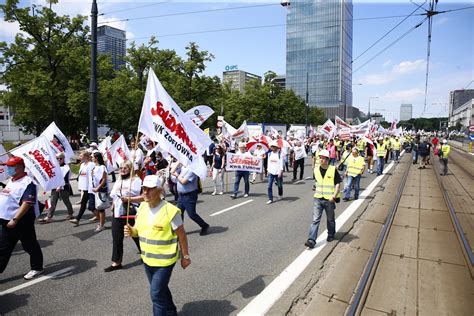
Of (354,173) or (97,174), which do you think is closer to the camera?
(97,174)

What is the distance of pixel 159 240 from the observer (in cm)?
330

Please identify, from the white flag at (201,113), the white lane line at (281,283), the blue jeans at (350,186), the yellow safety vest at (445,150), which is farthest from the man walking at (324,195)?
the yellow safety vest at (445,150)

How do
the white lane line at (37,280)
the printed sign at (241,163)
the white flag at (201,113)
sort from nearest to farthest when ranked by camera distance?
the white lane line at (37,280)
the white flag at (201,113)
the printed sign at (241,163)

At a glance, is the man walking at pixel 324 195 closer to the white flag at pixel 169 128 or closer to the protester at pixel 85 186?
the white flag at pixel 169 128

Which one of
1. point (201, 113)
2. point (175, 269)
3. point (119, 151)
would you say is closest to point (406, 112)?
point (119, 151)

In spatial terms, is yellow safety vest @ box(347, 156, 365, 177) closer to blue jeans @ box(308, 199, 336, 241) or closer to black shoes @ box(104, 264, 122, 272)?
blue jeans @ box(308, 199, 336, 241)

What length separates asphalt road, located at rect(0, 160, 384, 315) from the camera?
4055 mm

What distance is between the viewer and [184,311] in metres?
3.88

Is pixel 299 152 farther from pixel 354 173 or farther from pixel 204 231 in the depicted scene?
pixel 204 231

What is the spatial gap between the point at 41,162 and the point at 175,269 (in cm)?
329

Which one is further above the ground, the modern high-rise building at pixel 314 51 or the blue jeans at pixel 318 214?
the modern high-rise building at pixel 314 51

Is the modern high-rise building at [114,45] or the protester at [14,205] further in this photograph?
the modern high-rise building at [114,45]

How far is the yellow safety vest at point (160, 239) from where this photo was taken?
10.8ft

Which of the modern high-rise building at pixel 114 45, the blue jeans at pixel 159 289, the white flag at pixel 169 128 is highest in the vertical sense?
the modern high-rise building at pixel 114 45
